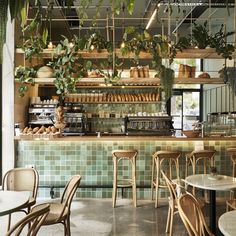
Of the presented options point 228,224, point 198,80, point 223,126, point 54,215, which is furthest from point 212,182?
point 223,126

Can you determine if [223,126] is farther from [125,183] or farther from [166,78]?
[125,183]

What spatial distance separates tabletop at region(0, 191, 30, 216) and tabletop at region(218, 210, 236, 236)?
167 cm

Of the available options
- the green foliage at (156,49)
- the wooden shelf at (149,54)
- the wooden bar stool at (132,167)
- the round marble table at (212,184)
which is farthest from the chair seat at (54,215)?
the wooden shelf at (149,54)

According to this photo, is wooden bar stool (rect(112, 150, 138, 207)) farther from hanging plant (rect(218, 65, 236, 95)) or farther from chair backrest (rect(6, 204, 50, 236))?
chair backrest (rect(6, 204, 50, 236))

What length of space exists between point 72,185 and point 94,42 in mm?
3306

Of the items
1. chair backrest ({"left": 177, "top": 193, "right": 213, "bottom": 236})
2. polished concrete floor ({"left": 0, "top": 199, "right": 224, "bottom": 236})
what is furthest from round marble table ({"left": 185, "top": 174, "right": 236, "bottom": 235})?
chair backrest ({"left": 177, "top": 193, "right": 213, "bottom": 236})

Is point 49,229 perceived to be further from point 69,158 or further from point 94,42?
point 94,42

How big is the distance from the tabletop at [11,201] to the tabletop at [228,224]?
167 centimetres

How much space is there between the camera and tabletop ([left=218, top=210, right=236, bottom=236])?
7.46 feet

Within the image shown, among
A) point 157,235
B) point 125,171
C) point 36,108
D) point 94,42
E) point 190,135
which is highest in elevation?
point 94,42

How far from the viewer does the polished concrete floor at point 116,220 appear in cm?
456

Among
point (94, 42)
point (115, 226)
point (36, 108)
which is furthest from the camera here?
point (36, 108)

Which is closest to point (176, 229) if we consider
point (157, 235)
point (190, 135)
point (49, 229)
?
point (157, 235)

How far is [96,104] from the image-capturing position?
10.2 m
